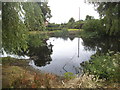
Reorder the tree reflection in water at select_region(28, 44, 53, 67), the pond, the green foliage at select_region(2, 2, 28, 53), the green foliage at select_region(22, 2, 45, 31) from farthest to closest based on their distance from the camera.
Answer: the tree reflection in water at select_region(28, 44, 53, 67) → the pond → the green foliage at select_region(22, 2, 45, 31) → the green foliage at select_region(2, 2, 28, 53)

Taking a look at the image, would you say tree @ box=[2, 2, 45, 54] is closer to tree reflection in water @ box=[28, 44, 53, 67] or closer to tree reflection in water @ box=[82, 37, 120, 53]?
tree reflection in water @ box=[28, 44, 53, 67]

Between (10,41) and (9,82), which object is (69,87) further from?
(10,41)

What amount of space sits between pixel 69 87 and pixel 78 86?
0.22 m

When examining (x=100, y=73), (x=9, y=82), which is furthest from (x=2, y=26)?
(x=100, y=73)

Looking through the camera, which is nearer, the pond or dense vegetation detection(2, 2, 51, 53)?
dense vegetation detection(2, 2, 51, 53)

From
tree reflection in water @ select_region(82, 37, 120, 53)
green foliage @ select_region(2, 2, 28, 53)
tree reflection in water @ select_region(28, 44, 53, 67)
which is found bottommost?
tree reflection in water @ select_region(28, 44, 53, 67)

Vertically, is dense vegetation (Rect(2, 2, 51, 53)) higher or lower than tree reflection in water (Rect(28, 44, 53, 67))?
higher

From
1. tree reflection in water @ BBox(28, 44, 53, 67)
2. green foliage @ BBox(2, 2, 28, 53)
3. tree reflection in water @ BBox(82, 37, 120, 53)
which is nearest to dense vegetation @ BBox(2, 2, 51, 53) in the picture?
green foliage @ BBox(2, 2, 28, 53)

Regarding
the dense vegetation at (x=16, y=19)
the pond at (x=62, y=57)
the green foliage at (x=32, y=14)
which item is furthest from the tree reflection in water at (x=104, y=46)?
the dense vegetation at (x=16, y=19)

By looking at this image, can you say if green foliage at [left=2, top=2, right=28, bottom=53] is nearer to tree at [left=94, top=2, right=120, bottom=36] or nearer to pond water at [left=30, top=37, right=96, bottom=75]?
pond water at [left=30, top=37, right=96, bottom=75]

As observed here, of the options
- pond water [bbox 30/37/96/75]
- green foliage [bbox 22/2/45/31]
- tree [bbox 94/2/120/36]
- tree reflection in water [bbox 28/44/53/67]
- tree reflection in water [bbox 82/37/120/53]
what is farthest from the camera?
tree reflection in water [bbox 82/37/120/53]

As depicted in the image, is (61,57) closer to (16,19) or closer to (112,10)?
(112,10)

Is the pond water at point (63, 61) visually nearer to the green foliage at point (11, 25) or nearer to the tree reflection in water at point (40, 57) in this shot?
the tree reflection in water at point (40, 57)

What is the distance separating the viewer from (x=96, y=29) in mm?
20016
